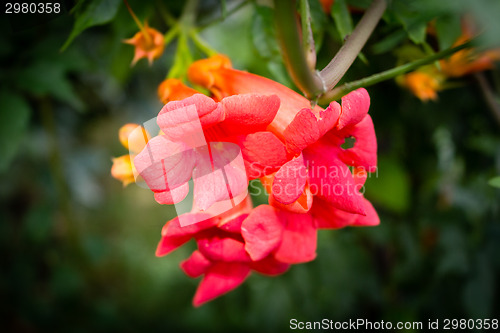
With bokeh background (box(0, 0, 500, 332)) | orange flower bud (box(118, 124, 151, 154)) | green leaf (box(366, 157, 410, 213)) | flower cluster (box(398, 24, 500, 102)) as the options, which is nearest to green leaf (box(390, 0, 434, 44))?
bokeh background (box(0, 0, 500, 332))

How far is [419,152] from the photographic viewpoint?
1357 millimetres

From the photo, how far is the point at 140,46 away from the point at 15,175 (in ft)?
5.14

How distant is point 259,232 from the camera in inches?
21.9

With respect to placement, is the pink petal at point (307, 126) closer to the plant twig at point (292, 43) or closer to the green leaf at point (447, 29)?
the plant twig at point (292, 43)

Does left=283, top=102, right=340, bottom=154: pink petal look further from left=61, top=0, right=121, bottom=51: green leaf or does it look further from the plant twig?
left=61, top=0, right=121, bottom=51: green leaf

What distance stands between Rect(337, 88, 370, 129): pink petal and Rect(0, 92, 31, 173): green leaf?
0.74 metres

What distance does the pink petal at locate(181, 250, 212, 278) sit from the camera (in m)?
0.62

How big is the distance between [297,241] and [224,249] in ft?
0.36

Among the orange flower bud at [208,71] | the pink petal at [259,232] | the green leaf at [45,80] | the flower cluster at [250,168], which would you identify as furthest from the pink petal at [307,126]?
the green leaf at [45,80]

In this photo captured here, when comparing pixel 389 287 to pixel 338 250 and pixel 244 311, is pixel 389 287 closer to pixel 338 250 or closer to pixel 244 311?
pixel 338 250

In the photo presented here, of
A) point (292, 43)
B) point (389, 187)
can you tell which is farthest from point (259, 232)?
point (389, 187)

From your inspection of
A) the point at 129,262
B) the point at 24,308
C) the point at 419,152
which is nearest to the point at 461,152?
the point at 419,152

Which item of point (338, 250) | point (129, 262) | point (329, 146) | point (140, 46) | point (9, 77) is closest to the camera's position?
point (329, 146)

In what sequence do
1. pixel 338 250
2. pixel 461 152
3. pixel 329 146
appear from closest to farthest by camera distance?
pixel 329 146
pixel 461 152
pixel 338 250
